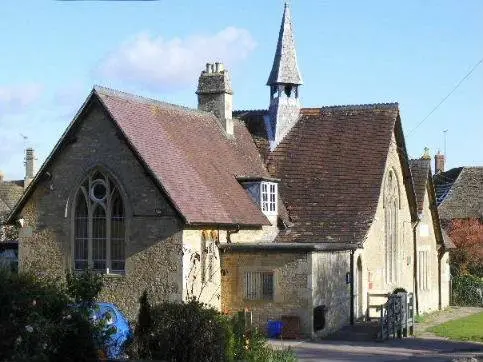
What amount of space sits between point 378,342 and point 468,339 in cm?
313

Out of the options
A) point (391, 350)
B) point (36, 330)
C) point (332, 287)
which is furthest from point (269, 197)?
point (36, 330)

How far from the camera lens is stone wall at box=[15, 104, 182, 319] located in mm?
29219

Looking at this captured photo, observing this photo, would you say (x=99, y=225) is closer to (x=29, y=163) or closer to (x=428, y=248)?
(x=428, y=248)

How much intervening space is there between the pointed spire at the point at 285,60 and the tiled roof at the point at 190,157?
5083mm

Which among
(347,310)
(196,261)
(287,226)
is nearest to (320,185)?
(287,226)

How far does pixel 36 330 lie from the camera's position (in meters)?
16.4

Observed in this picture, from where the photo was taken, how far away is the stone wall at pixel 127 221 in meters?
29.2

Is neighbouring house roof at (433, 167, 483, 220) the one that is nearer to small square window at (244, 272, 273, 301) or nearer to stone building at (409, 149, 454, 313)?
stone building at (409, 149, 454, 313)

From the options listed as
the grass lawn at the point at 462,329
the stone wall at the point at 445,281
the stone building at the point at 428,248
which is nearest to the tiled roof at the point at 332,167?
the stone building at the point at 428,248

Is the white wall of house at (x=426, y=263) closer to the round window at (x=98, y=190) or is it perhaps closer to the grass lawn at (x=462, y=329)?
the grass lawn at (x=462, y=329)

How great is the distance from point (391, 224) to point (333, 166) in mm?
3825

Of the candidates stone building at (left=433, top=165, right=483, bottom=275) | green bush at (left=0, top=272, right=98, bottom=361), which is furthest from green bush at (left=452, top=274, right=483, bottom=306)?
green bush at (left=0, top=272, right=98, bottom=361)

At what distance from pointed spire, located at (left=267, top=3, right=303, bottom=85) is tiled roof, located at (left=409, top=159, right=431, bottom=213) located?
6.71 metres

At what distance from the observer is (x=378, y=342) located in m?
29.2
